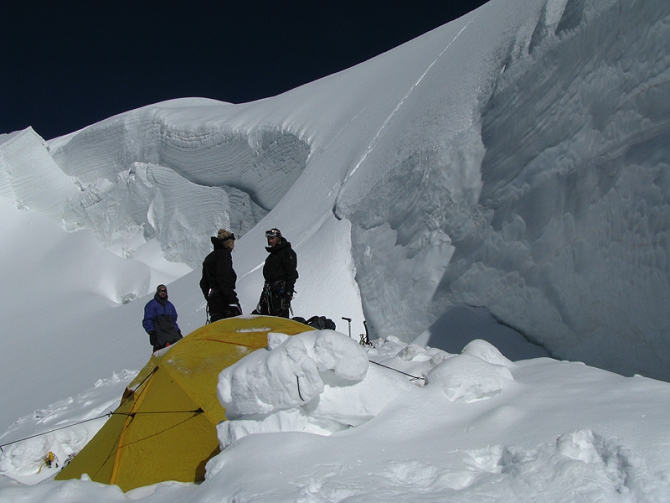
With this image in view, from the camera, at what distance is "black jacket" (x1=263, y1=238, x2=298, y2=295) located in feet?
16.1

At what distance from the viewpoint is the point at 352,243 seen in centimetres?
709

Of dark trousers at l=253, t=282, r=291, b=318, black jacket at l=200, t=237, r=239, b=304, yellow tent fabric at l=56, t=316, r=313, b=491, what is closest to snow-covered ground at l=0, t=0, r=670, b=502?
yellow tent fabric at l=56, t=316, r=313, b=491

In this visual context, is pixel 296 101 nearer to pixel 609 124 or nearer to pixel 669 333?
pixel 609 124

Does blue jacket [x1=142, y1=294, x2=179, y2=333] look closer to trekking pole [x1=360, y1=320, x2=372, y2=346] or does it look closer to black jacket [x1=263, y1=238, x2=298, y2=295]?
black jacket [x1=263, y1=238, x2=298, y2=295]

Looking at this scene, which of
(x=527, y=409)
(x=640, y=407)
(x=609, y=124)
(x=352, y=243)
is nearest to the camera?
(x=640, y=407)

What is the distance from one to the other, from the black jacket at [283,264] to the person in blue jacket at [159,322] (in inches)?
43.6

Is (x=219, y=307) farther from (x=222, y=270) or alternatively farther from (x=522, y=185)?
(x=522, y=185)

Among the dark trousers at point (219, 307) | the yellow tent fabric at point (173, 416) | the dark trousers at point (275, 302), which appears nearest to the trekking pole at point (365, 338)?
the dark trousers at point (275, 302)

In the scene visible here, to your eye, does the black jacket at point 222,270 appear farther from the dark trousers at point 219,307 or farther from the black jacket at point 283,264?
the black jacket at point 283,264

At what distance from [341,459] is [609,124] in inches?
115

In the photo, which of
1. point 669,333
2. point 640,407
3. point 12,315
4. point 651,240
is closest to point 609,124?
point 651,240

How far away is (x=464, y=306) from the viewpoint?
16.0 feet

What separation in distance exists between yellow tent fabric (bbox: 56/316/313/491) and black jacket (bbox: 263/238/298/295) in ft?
4.00

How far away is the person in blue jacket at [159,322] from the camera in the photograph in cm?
522
